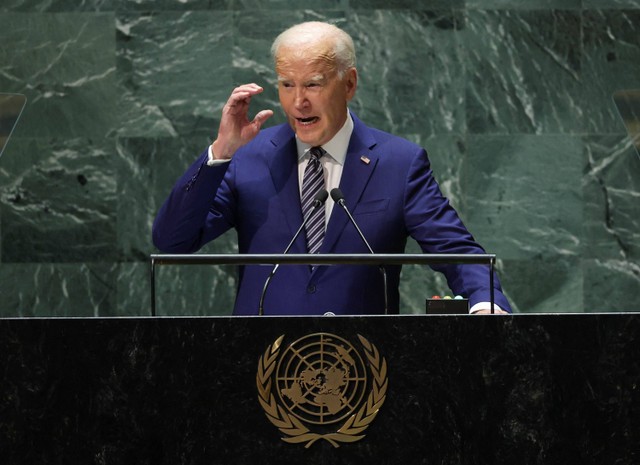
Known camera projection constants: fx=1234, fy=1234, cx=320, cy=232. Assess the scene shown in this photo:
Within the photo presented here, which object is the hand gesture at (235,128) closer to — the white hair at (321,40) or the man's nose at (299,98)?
the man's nose at (299,98)

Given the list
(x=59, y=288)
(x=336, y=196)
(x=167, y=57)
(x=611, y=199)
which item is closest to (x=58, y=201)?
(x=59, y=288)

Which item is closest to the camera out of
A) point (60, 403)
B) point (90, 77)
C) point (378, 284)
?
point (60, 403)

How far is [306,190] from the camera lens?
404 cm

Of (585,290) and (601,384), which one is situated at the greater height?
(585,290)

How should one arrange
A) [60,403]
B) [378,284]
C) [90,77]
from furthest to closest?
[90,77]
[378,284]
[60,403]

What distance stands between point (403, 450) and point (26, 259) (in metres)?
3.81

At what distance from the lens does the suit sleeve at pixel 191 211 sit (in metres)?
3.87

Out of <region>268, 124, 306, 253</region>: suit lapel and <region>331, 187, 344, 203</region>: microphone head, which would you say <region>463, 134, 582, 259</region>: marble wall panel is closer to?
<region>268, 124, 306, 253</region>: suit lapel

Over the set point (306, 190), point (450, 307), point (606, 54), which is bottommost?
point (450, 307)

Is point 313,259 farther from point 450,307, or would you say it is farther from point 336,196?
point 336,196

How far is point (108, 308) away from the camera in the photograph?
6219 mm

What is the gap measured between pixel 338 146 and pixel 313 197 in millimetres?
225

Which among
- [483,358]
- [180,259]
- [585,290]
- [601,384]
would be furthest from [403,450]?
[585,290]

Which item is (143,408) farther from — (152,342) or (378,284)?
(378,284)
